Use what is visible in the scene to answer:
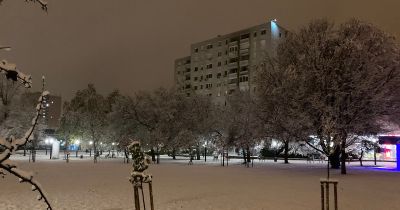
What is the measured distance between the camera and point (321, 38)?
34.3 meters

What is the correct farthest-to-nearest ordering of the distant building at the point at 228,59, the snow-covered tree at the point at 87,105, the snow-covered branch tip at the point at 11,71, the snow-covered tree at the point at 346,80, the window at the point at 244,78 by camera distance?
the window at the point at 244,78
the distant building at the point at 228,59
the snow-covered tree at the point at 87,105
the snow-covered tree at the point at 346,80
the snow-covered branch tip at the point at 11,71

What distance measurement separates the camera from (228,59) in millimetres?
121875

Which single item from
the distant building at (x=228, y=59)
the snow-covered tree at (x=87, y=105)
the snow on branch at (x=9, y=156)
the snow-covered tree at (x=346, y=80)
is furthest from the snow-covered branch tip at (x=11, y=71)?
the distant building at (x=228, y=59)

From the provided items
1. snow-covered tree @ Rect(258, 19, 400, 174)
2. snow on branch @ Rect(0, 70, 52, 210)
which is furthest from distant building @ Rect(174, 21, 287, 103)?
snow on branch @ Rect(0, 70, 52, 210)

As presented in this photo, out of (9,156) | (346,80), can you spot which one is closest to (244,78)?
(346,80)

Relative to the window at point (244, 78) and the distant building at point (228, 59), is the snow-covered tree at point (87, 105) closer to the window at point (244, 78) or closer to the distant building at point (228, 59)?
the distant building at point (228, 59)

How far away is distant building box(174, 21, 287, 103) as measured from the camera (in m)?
111

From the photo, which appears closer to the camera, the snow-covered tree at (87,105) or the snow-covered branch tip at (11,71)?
the snow-covered branch tip at (11,71)

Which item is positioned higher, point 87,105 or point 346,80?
point 87,105

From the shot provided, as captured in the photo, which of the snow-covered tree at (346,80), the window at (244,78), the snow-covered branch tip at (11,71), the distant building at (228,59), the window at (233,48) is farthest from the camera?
the window at (233,48)

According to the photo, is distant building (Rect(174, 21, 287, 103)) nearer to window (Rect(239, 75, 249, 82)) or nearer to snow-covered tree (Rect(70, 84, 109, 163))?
window (Rect(239, 75, 249, 82))

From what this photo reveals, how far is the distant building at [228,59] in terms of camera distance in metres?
111

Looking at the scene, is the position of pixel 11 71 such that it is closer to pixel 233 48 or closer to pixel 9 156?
pixel 9 156

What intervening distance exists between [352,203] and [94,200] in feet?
35.2
